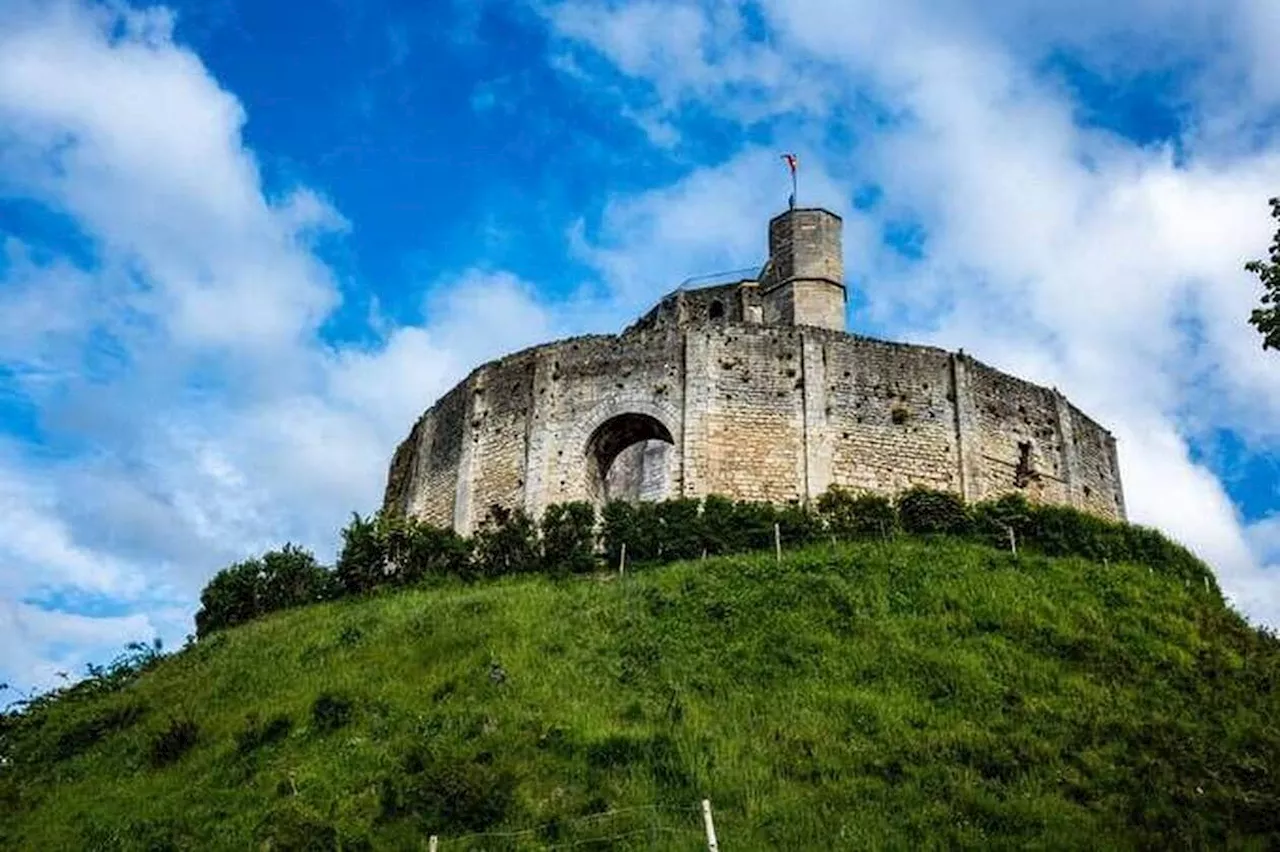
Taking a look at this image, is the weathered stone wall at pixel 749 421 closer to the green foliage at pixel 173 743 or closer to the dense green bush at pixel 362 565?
the dense green bush at pixel 362 565

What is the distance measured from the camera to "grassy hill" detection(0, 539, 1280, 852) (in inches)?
685

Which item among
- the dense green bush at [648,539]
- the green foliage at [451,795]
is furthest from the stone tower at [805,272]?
the green foliage at [451,795]

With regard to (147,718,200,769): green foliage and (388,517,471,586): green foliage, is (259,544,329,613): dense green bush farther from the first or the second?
(147,718,200,769): green foliage

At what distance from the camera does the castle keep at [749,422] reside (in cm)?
3288

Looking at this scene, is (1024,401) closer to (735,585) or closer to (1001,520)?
(1001,520)

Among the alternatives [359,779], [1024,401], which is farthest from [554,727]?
[1024,401]

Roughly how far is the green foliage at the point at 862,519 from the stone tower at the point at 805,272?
25.9 ft

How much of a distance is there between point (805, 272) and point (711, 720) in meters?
19.6

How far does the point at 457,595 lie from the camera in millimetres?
27594

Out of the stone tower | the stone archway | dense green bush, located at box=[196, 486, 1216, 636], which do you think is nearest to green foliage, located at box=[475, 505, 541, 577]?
dense green bush, located at box=[196, 486, 1216, 636]

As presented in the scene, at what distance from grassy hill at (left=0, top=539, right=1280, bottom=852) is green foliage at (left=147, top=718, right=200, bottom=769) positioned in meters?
0.07

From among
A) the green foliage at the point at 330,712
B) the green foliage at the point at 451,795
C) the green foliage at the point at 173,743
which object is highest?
the green foliage at the point at 330,712

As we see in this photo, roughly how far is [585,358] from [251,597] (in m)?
9.62

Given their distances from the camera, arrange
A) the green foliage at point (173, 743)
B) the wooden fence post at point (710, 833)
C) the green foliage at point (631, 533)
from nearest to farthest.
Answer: the wooden fence post at point (710, 833) → the green foliage at point (173, 743) → the green foliage at point (631, 533)
